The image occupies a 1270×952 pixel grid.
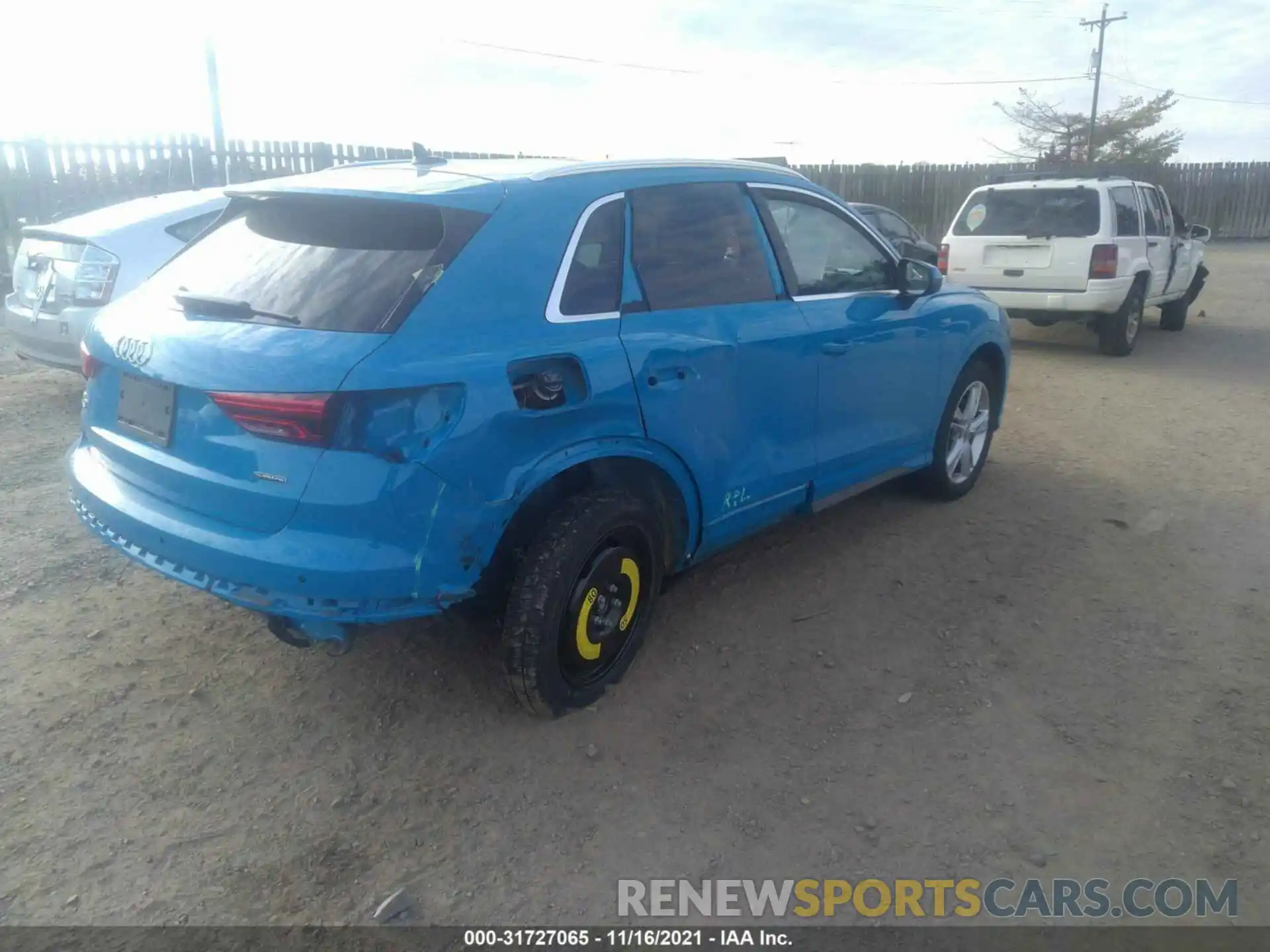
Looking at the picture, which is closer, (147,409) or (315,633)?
(315,633)

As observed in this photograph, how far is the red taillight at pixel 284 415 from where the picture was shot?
9.03 feet

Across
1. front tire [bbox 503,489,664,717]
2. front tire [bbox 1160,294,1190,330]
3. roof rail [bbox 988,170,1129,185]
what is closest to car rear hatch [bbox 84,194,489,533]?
front tire [bbox 503,489,664,717]

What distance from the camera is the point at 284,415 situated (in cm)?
279

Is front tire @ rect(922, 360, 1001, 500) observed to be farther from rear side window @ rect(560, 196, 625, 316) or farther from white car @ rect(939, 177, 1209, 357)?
white car @ rect(939, 177, 1209, 357)

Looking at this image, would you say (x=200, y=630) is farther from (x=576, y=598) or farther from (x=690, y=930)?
(x=690, y=930)

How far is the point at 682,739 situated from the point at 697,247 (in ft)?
6.03

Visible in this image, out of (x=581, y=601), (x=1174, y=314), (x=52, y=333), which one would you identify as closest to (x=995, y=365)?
(x=581, y=601)

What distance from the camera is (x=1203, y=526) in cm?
530

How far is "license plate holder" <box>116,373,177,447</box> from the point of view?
3109 mm

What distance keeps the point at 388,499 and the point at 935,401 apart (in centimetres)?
334

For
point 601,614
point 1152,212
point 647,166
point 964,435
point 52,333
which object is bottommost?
point 601,614

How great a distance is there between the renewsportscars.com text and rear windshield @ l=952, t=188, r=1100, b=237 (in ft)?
28.6

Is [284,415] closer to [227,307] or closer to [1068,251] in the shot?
[227,307]

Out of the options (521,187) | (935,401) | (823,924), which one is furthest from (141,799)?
(935,401)
